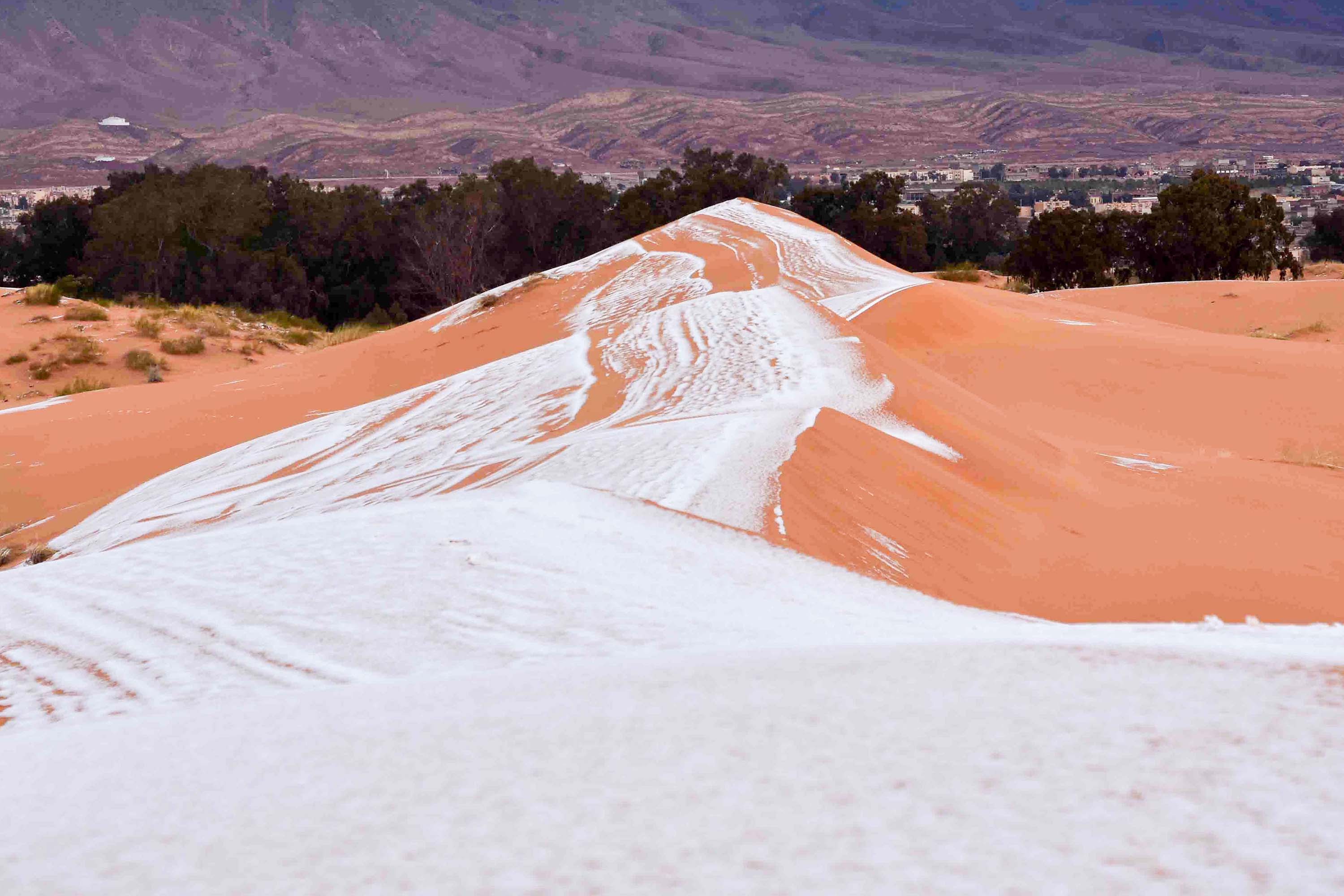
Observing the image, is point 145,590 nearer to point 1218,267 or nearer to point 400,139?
point 1218,267

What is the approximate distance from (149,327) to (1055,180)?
69.8m

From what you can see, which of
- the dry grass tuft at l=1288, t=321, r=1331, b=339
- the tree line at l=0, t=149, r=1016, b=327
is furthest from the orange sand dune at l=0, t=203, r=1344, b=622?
the tree line at l=0, t=149, r=1016, b=327

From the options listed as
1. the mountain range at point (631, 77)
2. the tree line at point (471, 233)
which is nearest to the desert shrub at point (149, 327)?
the tree line at point (471, 233)

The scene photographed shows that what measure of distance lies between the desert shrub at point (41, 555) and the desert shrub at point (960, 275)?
56.6 ft

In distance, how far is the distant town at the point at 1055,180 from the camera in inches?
2119

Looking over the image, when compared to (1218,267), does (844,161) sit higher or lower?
higher

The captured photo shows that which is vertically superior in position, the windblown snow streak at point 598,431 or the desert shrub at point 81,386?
the windblown snow streak at point 598,431

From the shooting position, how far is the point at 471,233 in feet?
89.8

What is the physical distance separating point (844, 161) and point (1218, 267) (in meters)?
73.6

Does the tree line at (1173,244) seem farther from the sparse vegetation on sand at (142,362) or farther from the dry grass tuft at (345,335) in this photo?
the sparse vegetation on sand at (142,362)

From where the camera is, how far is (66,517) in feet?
23.2

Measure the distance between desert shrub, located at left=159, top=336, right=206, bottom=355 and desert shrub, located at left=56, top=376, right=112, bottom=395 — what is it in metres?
1.73

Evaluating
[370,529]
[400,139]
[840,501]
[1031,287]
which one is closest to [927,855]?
[370,529]

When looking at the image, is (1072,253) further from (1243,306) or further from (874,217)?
(1243,306)
